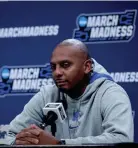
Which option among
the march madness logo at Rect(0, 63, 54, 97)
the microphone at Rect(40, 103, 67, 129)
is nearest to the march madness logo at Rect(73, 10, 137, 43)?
the march madness logo at Rect(0, 63, 54, 97)

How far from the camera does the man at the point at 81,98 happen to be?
6.64ft

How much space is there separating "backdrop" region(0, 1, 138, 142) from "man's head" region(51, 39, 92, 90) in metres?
0.99

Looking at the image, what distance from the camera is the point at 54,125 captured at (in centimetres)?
199

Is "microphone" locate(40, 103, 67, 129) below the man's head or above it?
below

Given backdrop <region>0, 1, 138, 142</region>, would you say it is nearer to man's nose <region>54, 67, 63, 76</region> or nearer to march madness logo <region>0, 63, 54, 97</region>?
march madness logo <region>0, 63, 54, 97</region>

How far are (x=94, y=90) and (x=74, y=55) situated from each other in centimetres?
20

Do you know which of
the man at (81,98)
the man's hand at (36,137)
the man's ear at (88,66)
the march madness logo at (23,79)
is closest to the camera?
the man's hand at (36,137)

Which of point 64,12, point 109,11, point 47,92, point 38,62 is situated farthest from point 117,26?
point 47,92

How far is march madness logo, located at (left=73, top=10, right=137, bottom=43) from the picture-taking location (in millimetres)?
3100

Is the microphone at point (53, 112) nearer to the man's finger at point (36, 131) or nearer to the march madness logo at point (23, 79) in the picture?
the man's finger at point (36, 131)

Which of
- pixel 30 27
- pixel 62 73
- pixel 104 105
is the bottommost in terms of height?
pixel 104 105

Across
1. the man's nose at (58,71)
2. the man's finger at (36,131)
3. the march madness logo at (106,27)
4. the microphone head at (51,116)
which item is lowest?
the man's finger at (36,131)

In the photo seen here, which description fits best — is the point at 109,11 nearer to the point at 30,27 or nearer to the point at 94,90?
the point at 30,27

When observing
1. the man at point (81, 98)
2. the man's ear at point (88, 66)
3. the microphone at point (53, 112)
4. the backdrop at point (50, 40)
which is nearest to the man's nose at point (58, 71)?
the man at point (81, 98)
